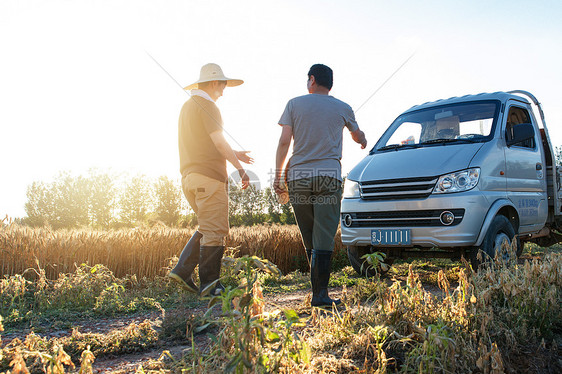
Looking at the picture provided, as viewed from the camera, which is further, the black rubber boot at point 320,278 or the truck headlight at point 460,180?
the truck headlight at point 460,180

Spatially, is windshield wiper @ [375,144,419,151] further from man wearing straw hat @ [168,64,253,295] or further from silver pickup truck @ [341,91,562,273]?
man wearing straw hat @ [168,64,253,295]

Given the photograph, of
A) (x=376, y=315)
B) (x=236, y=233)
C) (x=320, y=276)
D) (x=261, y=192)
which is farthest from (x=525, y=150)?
(x=261, y=192)

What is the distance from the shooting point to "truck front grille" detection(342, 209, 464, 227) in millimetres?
4590

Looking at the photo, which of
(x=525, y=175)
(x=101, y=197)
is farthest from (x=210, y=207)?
(x=101, y=197)

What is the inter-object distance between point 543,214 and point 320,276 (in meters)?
4.33

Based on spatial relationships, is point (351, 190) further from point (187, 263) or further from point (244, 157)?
point (187, 263)

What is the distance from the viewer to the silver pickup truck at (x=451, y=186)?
15.0 feet

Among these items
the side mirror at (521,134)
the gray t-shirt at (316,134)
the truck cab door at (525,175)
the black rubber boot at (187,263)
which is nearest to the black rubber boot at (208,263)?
the black rubber boot at (187,263)

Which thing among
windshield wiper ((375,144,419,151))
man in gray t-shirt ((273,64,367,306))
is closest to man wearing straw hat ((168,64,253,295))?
man in gray t-shirt ((273,64,367,306))

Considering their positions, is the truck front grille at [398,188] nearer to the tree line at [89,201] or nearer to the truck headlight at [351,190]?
the truck headlight at [351,190]

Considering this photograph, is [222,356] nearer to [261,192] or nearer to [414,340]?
[414,340]

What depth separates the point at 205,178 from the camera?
13.9 ft

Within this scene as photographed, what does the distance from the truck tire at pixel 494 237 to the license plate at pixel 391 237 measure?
0.76 m

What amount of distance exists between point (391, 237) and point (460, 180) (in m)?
1.00
